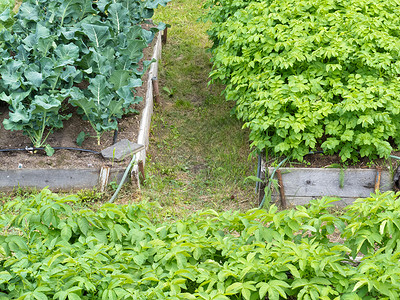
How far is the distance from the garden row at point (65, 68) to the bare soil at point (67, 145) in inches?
3.9

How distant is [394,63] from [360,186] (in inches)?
45.4

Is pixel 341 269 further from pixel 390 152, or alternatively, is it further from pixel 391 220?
pixel 390 152

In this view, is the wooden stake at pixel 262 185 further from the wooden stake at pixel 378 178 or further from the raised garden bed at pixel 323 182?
the wooden stake at pixel 378 178

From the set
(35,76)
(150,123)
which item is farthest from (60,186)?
(150,123)

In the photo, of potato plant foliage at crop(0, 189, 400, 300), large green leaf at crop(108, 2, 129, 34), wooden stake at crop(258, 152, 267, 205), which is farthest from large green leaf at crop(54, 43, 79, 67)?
potato plant foliage at crop(0, 189, 400, 300)

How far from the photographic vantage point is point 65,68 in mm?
5230

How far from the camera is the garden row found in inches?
189

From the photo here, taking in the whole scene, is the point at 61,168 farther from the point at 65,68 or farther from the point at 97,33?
the point at 97,33

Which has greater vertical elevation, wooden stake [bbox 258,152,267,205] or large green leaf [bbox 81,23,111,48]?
large green leaf [bbox 81,23,111,48]

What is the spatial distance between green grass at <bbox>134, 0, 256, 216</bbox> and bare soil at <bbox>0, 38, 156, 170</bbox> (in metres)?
0.40

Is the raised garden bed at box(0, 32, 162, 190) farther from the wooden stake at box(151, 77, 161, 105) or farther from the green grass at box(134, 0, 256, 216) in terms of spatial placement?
the wooden stake at box(151, 77, 161, 105)

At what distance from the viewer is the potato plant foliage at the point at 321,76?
4.14 meters

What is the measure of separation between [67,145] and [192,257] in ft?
9.17

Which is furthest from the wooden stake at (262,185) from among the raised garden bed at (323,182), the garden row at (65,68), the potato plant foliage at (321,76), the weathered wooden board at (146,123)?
the garden row at (65,68)
